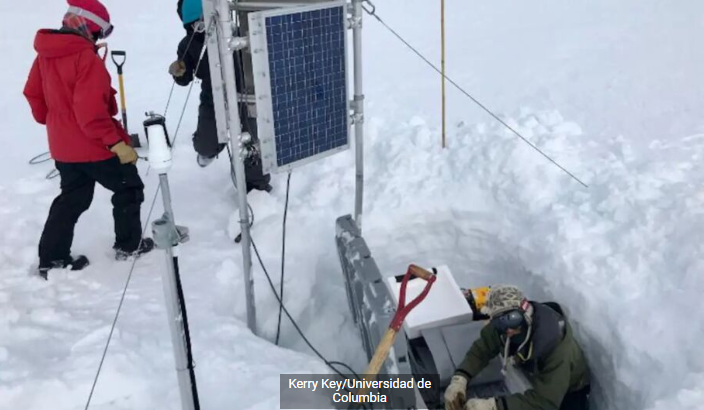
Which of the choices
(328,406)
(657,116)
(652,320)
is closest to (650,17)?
(657,116)

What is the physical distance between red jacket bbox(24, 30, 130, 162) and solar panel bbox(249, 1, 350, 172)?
1.21 metres

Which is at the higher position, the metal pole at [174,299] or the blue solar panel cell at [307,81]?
the blue solar panel cell at [307,81]

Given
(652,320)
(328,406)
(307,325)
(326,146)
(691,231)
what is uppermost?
(326,146)

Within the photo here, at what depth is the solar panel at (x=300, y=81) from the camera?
3.37 metres

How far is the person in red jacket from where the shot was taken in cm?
392

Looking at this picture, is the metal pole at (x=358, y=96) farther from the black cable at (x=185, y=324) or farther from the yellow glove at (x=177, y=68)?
the black cable at (x=185, y=324)

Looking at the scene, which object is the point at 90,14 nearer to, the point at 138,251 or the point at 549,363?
the point at 138,251

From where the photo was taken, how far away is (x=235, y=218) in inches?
198

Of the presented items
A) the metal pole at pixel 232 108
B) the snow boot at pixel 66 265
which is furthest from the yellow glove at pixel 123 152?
the metal pole at pixel 232 108

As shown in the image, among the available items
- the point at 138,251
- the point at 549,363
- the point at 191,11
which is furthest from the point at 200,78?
the point at 549,363

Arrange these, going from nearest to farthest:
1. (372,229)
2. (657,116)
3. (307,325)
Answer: (307,325) < (372,229) < (657,116)

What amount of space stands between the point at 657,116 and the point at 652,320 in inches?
109

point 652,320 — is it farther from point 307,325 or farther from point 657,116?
point 657,116

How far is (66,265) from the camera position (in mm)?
4449
